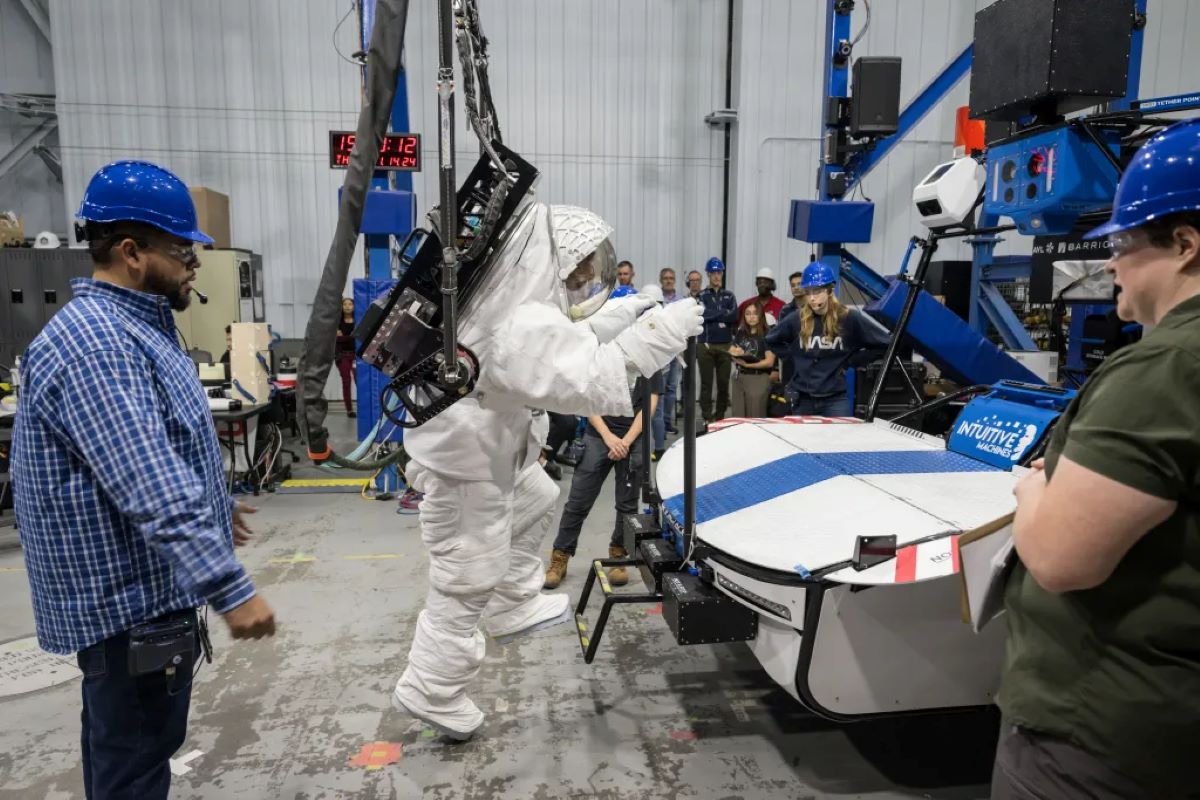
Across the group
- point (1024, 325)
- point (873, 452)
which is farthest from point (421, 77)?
point (873, 452)

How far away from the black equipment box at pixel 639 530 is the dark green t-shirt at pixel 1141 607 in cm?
179

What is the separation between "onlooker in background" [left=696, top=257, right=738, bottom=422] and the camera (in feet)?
27.8

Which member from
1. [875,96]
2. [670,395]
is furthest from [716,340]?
[875,96]

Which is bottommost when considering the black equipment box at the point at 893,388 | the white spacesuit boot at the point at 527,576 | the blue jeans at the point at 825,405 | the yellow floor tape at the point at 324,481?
the yellow floor tape at the point at 324,481

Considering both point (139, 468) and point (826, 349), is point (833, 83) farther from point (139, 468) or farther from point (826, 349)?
point (139, 468)

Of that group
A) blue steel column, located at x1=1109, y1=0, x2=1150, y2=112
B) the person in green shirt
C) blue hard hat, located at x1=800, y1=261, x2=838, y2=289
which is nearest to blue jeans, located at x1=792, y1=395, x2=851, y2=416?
blue hard hat, located at x1=800, y1=261, x2=838, y2=289

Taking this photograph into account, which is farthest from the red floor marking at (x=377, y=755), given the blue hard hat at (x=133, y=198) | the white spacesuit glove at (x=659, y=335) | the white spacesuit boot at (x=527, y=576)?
the blue hard hat at (x=133, y=198)

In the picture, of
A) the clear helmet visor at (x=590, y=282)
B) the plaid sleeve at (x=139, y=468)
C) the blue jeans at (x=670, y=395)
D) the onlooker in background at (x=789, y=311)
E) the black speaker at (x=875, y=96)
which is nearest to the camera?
the plaid sleeve at (x=139, y=468)

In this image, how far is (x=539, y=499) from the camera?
302 cm

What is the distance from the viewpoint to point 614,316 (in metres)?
2.90

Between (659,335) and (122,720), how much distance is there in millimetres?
1705

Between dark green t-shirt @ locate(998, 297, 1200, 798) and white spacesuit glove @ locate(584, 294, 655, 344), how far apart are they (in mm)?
1868

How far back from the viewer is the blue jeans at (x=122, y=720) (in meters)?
1.60

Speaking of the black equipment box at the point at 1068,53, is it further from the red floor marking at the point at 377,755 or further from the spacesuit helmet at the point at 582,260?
the red floor marking at the point at 377,755
